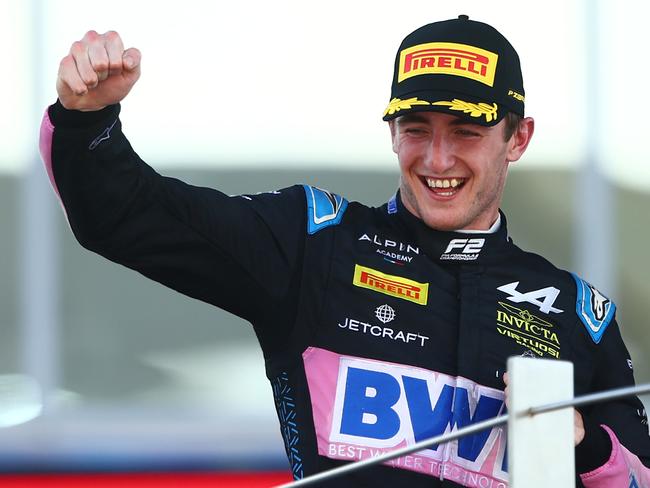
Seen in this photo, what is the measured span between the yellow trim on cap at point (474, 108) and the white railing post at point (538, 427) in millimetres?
823

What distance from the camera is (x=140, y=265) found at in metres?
1.69

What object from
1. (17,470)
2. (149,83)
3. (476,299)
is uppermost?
(149,83)

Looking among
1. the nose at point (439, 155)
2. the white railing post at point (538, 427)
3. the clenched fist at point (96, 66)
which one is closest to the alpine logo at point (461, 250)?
the nose at point (439, 155)

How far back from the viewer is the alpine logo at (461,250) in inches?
75.3

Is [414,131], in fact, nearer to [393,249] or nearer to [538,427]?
[393,249]

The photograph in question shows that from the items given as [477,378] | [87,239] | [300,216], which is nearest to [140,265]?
[87,239]

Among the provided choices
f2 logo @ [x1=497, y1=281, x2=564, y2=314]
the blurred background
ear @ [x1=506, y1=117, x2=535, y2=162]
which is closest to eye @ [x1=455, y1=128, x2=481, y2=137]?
ear @ [x1=506, y1=117, x2=535, y2=162]

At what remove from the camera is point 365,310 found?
183 centimetres

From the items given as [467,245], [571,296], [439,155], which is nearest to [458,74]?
[439,155]

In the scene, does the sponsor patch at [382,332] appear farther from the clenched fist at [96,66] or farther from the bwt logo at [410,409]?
the clenched fist at [96,66]

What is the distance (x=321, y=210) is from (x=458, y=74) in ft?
0.94

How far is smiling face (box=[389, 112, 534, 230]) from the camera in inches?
75.0

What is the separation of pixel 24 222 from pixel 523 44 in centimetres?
129

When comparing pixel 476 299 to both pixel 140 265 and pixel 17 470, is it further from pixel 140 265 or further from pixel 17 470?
pixel 17 470
